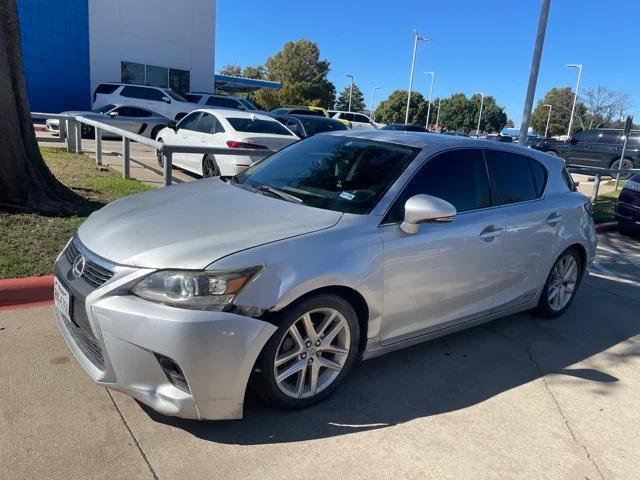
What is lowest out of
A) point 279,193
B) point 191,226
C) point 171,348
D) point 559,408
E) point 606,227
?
point 559,408

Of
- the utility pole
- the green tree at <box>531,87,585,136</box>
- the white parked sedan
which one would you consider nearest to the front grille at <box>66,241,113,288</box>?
the white parked sedan

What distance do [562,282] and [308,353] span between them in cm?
307

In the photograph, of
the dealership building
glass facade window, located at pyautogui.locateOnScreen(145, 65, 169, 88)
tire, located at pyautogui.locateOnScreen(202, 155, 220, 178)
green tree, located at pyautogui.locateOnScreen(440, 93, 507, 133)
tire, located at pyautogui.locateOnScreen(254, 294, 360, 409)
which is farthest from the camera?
green tree, located at pyautogui.locateOnScreen(440, 93, 507, 133)

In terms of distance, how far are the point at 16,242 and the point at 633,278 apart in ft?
23.6

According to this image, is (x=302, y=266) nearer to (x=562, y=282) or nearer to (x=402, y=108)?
(x=562, y=282)

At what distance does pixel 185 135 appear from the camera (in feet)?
35.1

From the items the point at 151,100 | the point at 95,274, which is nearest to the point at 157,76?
the point at 151,100

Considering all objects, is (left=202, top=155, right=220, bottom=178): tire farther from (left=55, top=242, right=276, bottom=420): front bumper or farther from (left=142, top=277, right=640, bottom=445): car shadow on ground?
(left=55, top=242, right=276, bottom=420): front bumper

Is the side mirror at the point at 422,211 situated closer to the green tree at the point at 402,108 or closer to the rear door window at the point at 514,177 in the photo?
the rear door window at the point at 514,177

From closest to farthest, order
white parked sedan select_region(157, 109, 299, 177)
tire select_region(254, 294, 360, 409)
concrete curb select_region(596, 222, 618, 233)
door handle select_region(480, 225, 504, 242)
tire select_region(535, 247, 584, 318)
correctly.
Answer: tire select_region(254, 294, 360, 409), door handle select_region(480, 225, 504, 242), tire select_region(535, 247, 584, 318), white parked sedan select_region(157, 109, 299, 177), concrete curb select_region(596, 222, 618, 233)

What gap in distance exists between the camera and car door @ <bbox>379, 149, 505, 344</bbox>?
10.8ft

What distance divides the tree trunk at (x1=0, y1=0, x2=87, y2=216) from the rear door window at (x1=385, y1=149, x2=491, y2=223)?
164 inches

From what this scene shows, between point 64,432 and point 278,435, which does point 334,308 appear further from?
point 64,432

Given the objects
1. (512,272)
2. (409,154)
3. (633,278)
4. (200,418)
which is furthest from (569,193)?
(200,418)
